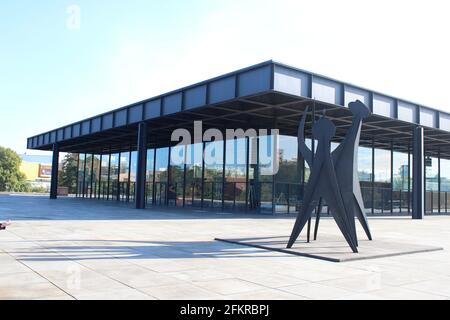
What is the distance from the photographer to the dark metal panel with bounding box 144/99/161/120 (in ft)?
93.6

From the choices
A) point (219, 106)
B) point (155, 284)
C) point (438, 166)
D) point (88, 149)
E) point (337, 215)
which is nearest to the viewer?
point (155, 284)

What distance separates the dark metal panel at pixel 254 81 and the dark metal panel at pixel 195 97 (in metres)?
3.23

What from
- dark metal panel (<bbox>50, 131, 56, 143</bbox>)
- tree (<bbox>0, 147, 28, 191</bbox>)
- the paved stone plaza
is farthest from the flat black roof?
tree (<bbox>0, 147, 28, 191</bbox>)

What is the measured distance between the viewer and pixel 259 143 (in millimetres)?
31375

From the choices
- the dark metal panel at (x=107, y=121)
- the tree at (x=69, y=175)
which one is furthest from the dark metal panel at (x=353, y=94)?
the tree at (x=69, y=175)

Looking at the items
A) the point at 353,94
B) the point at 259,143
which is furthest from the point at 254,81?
the point at 259,143

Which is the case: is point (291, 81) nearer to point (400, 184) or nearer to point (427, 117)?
point (427, 117)

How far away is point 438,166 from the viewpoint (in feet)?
149

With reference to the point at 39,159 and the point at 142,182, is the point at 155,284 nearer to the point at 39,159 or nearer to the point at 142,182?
the point at 142,182

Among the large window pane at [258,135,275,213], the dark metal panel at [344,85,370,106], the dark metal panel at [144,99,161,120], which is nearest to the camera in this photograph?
the dark metal panel at [344,85,370,106]

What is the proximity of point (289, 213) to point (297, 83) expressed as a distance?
11497 mm

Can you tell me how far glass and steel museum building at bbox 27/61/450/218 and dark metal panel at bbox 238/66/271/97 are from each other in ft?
0.17

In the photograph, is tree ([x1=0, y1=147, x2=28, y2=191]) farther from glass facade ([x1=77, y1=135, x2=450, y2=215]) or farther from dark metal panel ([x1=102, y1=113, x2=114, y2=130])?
dark metal panel ([x1=102, y1=113, x2=114, y2=130])
